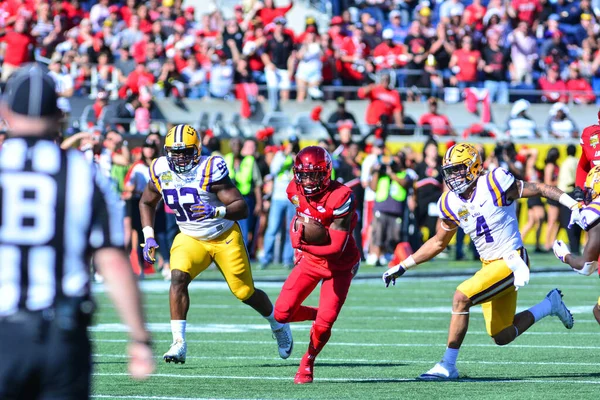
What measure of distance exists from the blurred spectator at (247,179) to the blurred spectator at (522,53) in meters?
7.76

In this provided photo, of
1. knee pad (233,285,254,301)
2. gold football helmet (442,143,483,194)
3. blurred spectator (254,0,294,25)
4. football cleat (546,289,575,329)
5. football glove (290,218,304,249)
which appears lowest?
football cleat (546,289,575,329)

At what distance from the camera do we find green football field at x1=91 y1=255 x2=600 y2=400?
7277 millimetres

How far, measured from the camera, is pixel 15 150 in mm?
3969

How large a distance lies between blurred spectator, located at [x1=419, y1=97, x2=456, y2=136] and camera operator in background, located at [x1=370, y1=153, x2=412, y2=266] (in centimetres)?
297

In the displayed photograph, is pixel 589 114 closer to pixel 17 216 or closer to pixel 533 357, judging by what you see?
pixel 533 357

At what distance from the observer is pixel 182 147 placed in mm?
8945

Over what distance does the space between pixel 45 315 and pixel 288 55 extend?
17.9 m

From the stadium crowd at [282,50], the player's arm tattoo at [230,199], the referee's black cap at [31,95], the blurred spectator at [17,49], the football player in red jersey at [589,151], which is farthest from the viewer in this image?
the stadium crowd at [282,50]

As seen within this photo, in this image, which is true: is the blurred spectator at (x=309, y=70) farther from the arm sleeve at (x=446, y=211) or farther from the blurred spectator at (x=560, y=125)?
the arm sleeve at (x=446, y=211)

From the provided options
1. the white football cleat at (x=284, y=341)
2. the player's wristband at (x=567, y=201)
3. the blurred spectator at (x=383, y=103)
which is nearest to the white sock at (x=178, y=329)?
the white football cleat at (x=284, y=341)

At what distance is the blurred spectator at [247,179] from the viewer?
1681 centimetres

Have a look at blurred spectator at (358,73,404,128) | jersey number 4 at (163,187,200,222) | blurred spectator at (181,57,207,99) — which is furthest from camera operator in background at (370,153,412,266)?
jersey number 4 at (163,187,200,222)

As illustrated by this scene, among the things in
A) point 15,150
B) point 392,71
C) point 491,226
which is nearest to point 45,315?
point 15,150

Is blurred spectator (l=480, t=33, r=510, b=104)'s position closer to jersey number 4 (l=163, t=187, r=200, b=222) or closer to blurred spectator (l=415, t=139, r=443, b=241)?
blurred spectator (l=415, t=139, r=443, b=241)
